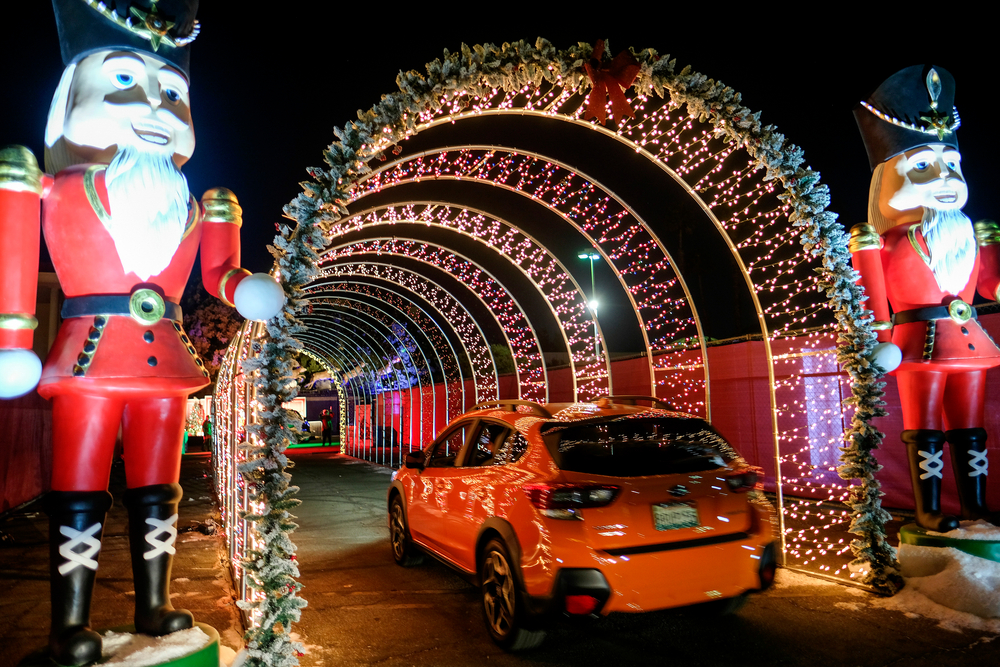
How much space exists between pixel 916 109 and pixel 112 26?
20.3 feet

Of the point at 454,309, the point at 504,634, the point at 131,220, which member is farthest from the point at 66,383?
the point at 454,309

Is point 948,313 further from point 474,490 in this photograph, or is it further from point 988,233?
point 474,490

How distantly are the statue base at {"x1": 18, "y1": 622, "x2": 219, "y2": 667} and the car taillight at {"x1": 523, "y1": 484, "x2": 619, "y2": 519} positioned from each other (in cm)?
195

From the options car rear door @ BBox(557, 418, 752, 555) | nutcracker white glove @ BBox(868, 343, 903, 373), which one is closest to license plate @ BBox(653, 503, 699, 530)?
car rear door @ BBox(557, 418, 752, 555)

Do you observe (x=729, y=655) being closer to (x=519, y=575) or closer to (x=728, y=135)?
(x=519, y=575)

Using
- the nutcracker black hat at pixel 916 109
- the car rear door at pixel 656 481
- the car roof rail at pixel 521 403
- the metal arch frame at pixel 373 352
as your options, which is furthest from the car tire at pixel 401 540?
the metal arch frame at pixel 373 352

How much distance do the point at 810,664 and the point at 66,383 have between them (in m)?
4.58

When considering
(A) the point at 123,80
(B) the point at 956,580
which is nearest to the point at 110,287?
(A) the point at 123,80

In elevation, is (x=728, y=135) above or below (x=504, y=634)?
above

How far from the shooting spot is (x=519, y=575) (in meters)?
3.99

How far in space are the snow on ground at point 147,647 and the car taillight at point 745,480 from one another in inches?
129

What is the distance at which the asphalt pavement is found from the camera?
4051mm

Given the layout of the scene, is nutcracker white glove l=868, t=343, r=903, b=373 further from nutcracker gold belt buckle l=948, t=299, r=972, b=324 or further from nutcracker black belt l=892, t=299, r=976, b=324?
nutcracker gold belt buckle l=948, t=299, r=972, b=324

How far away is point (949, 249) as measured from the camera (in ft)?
17.2
